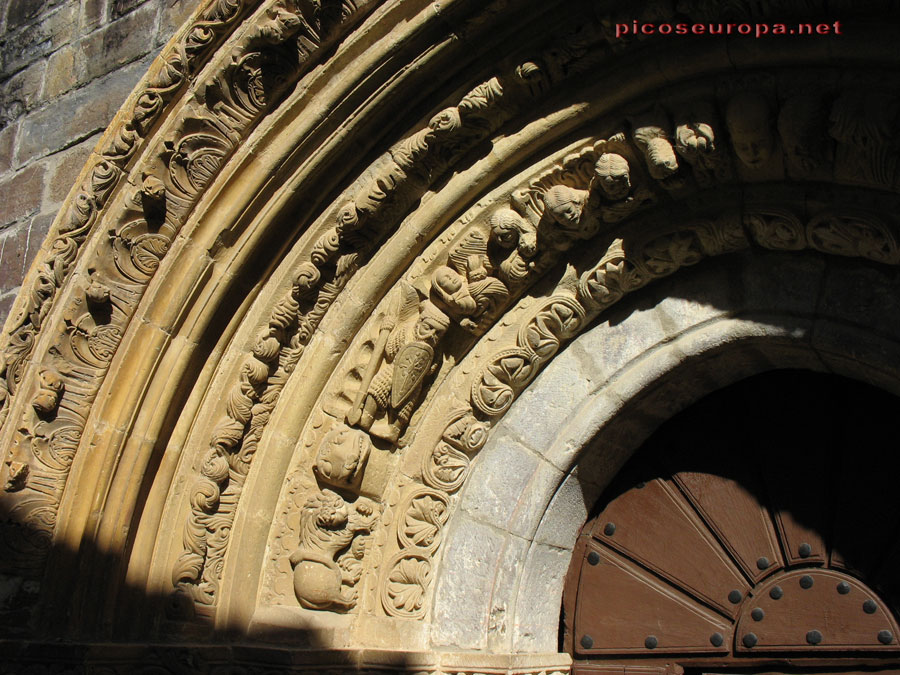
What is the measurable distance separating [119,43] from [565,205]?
1987 millimetres

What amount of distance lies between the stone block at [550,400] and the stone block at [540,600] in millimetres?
381

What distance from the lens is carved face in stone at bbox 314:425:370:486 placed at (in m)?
2.86

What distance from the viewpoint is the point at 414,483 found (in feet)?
9.70

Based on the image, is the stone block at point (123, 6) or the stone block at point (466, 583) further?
the stone block at point (123, 6)

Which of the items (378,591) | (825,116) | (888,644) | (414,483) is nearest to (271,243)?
(414,483)

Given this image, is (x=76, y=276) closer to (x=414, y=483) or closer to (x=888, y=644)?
(x=414, y=483)

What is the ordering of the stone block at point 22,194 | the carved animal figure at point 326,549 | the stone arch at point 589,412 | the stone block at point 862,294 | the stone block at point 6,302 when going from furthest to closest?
the stone block at point 22,194, the stone block at point 6,302, the carved animal figure at point 326,549, the stone arch at point 589,412, the stone block at point 862,294

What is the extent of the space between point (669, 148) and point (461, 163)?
741 mm

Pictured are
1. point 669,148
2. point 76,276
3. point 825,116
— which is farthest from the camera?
point 76,276

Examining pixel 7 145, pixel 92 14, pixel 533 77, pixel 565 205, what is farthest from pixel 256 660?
pixel 92 14

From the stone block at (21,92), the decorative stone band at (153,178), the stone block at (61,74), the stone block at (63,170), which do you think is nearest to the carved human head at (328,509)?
the decorative stone band at (153,178)

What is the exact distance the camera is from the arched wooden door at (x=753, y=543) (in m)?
2.59

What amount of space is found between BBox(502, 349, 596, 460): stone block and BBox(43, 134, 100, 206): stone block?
1974 mm

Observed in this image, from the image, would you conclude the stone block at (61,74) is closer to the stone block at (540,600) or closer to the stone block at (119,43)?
the stone block at (119,43)
